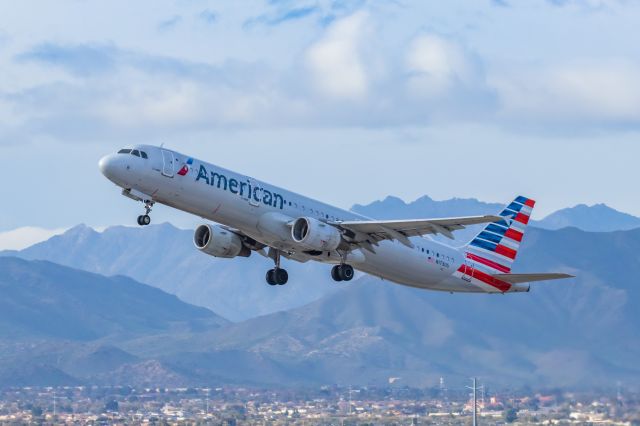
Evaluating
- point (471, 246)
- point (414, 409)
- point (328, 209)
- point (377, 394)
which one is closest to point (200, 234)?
point (328, 209)

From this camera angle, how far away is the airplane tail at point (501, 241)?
78250 millimetres

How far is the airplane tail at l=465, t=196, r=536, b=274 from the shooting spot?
78.2m

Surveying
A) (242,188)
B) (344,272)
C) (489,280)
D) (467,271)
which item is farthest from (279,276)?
(489,280)

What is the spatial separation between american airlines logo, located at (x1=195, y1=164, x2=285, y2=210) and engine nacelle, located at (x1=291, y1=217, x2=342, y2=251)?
141cm

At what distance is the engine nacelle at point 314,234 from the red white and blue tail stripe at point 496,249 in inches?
424

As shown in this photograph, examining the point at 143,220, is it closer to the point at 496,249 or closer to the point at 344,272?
the point at 344,272

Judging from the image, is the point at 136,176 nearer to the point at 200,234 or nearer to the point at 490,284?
the point at 200,234

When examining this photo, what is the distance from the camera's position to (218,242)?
2847 inches

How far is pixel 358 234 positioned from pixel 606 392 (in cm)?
2056

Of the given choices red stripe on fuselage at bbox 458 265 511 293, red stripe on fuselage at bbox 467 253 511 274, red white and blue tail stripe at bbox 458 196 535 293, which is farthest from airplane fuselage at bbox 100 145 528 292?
red stripe on fuselage at bbox 467 253 511 274

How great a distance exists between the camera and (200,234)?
7338 cm

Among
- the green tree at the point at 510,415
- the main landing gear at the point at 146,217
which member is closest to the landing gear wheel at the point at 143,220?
the main landing gear at the point at 146,217

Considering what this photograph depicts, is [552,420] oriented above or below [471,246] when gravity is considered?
below

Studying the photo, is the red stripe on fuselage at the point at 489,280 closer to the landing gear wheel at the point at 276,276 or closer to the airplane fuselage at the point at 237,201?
the airplane fuselage at the point at 237,201
